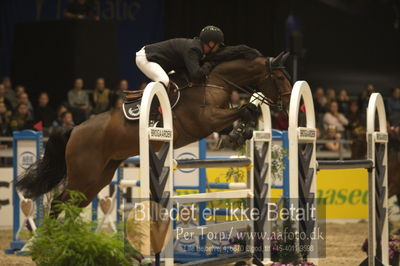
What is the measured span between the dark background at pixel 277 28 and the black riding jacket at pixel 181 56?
21.6 feet

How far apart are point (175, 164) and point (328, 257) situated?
308 centimetres

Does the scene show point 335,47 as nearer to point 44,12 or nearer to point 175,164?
point 44,12

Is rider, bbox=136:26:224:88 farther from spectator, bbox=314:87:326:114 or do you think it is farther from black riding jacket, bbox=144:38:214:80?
spectator, bbox=314:87:326:114

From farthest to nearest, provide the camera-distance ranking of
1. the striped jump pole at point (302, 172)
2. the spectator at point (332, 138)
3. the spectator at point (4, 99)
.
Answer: the spectator at point (332, 138) → the spectator at point (4, 99) → the striped jump pole at point (302, 172)

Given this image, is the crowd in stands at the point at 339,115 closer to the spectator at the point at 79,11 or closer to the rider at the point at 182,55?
the spectator at the point at 79,11

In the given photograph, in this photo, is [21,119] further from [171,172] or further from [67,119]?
[171,172]

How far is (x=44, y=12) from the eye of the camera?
1359 cm

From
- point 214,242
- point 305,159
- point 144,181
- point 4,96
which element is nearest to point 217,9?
point 4,96

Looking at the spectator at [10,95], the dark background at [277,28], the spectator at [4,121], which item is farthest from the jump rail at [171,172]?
the dark background at [277,28]

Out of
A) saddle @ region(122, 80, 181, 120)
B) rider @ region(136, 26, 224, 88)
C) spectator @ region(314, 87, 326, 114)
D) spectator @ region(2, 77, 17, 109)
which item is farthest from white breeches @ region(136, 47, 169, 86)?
spectator @ region(314, 87, 326, 114)

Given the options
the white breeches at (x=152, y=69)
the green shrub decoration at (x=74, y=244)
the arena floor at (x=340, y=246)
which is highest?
the white breeches at (x=152, y=69)

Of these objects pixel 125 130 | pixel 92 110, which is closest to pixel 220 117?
pixel 125 130

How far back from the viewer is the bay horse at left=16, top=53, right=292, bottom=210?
250 inches

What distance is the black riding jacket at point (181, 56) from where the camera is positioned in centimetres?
615
